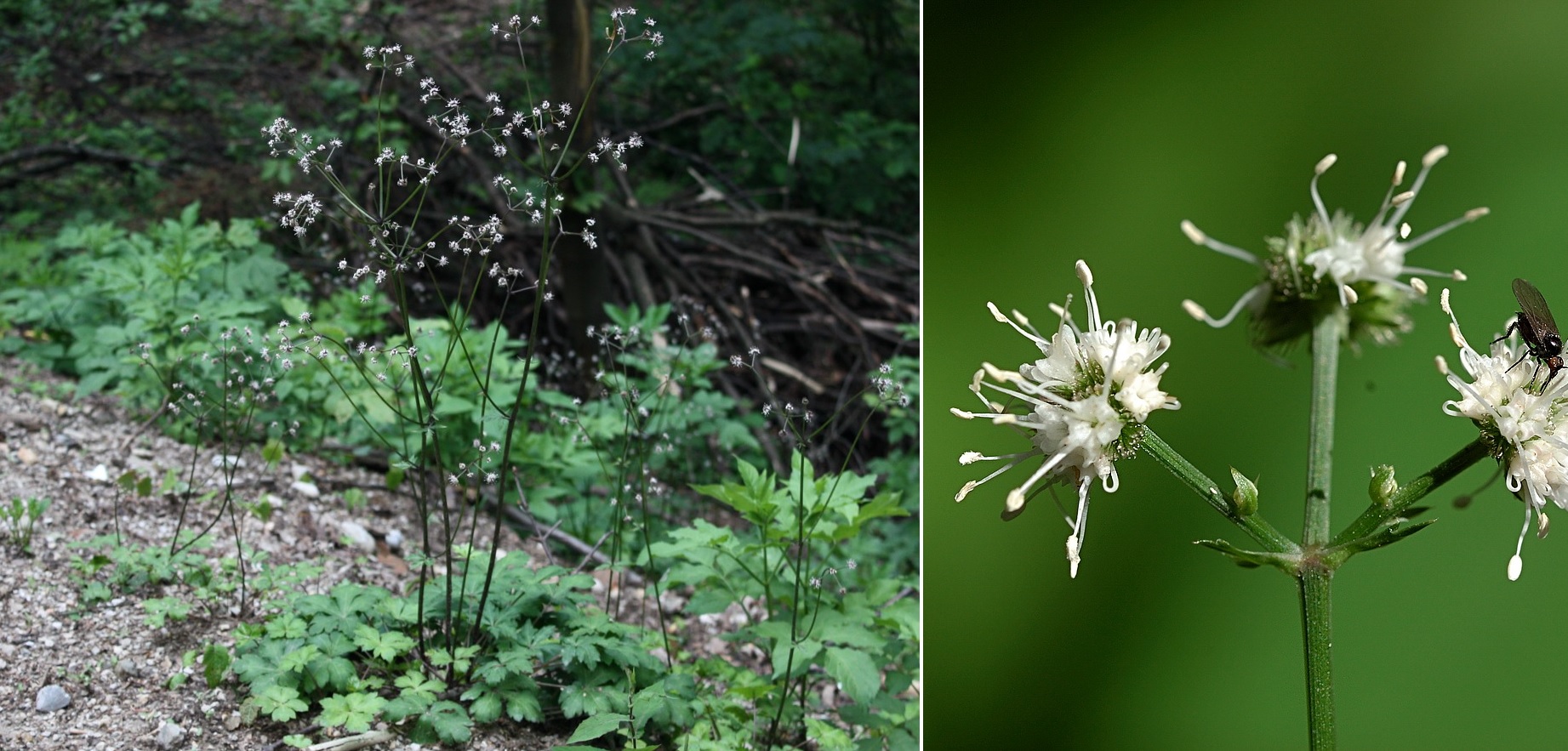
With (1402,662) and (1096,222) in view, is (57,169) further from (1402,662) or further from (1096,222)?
(1402,662)

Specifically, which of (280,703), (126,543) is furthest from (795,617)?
(126,543)

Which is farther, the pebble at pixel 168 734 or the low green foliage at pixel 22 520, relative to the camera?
the low green foliage at pixel 22 520

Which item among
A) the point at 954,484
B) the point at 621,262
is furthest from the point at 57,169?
the point at 954,484

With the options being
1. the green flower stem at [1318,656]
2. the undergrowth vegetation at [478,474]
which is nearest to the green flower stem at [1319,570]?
the green flower stem at [1318,656]

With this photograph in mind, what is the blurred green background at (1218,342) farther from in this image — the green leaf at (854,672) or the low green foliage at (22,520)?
the low green foliage at (22,520)

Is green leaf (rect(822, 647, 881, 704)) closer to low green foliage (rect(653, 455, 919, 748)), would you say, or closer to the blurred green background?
low green foliage (rect(653, 455, 919, 748))

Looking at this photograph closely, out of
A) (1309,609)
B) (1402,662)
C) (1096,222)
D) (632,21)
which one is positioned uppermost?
(632,21)

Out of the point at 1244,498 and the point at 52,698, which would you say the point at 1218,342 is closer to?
the point at 1244,498
